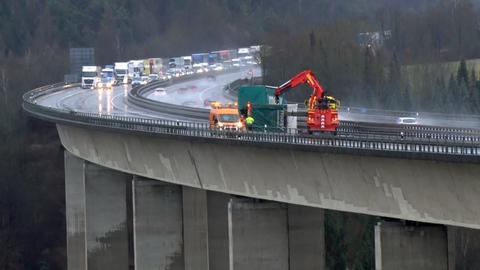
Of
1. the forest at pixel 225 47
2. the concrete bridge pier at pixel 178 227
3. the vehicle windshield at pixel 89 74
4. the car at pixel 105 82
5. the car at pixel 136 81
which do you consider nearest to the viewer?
the concrete bridge pier at pixel 178 227

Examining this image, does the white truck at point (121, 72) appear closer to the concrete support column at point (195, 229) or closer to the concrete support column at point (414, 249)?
the concrete support column at point (195, 229)

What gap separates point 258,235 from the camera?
4728 centimetres

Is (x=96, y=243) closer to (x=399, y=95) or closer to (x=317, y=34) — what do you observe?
(x=399, y=95)

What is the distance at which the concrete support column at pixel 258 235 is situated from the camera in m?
46.9

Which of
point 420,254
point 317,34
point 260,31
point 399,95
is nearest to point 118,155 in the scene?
point 420,254

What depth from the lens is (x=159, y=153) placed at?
5694cm

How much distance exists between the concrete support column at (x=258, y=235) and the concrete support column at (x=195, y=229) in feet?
29.8

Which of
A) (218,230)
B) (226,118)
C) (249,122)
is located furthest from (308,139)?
(218,230)

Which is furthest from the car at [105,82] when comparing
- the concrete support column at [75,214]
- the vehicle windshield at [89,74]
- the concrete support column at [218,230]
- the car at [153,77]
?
the concrete support column at [218,230]

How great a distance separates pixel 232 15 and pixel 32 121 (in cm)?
7735

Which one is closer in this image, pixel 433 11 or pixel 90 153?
pixel 90 153

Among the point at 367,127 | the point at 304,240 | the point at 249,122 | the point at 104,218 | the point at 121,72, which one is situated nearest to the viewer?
the point at 304,240

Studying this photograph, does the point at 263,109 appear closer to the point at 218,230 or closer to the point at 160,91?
the point at 218,230

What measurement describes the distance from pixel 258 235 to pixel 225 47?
408 feet
